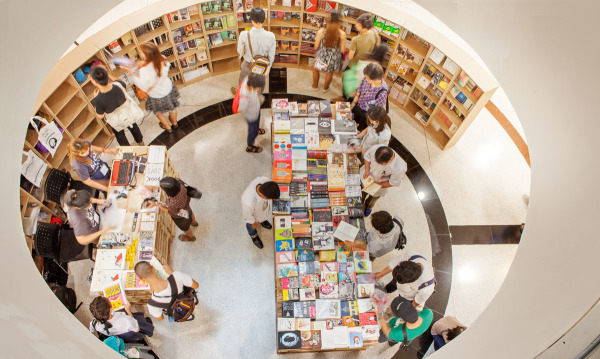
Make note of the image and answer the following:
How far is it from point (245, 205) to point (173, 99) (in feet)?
8.82

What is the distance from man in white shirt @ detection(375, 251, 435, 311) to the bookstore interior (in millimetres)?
775

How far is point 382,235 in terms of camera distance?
5.03 meters

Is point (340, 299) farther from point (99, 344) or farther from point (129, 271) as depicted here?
point (99, 344)

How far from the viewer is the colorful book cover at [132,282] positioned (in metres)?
5.07

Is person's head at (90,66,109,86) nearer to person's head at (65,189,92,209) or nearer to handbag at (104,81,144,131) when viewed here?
handbag at (104,81,144,131)

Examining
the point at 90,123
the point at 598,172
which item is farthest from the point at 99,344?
the point at 90,123

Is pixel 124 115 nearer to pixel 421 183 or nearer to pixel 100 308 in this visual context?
pixel 100 308

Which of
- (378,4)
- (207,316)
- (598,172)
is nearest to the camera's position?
(598,172)

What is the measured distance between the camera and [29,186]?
17.8 feet

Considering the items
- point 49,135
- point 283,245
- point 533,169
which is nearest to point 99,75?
point 49,135

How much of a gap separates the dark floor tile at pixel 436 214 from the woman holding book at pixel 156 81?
4.91 meters

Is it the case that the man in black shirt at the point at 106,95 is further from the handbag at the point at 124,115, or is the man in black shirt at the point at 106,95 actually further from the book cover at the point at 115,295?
the book cover at the point at 115,295

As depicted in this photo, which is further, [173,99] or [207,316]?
A: [173,99]

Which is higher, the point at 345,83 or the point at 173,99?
the point at 345,83
